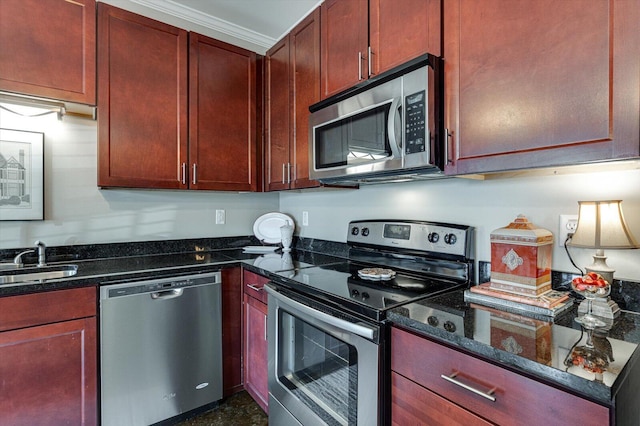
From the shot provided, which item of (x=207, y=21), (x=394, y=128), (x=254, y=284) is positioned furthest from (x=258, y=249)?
(x=207, y=21)

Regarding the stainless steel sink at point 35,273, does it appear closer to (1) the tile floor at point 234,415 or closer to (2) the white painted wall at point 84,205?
(2) the white painted wall at point 84,205

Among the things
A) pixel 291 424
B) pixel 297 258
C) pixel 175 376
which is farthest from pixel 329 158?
pixel 175 376

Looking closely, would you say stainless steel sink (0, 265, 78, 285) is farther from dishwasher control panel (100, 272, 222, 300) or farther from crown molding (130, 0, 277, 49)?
crown molding (130, 0, 277, 49)

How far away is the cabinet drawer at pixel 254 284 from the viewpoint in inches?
72.4

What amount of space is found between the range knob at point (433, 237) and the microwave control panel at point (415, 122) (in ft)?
1.60

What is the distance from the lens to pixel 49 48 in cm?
169

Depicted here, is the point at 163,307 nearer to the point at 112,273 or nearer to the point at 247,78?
the point at 112,273

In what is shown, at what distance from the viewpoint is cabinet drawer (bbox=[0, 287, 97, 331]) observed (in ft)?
4.56

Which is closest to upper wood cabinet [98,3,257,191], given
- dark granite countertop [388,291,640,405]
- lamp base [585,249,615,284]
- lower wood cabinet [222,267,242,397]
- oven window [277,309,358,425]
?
lower wood cabinet [222,267,242,397]

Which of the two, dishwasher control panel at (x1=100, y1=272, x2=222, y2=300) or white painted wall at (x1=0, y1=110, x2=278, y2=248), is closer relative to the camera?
dishwasher control panel at (x1=100, y1=272, x2=222, y2=300)

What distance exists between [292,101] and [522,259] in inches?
62.4

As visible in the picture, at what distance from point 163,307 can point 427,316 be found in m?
1.40

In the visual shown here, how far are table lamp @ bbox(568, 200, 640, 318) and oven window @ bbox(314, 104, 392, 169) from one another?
0.71m

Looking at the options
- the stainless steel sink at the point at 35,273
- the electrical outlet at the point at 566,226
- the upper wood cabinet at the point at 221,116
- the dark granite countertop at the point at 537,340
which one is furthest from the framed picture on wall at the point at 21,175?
the electrical outlet at the point at 566,226
